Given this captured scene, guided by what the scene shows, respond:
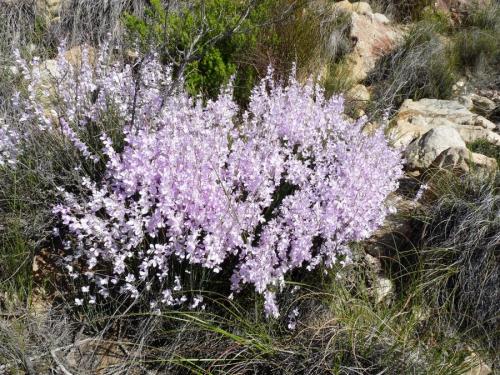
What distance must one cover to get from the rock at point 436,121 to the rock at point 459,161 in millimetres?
455

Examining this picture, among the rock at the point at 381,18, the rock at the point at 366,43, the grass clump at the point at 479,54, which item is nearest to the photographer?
the rock at the point at 366,43

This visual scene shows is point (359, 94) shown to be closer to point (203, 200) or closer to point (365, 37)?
point (365, 37)

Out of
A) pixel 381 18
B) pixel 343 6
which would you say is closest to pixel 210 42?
pixel 343 6

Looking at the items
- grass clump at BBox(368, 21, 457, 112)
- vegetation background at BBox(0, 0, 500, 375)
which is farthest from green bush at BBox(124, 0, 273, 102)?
grass clump at BBox(368, 21, 457, 112)

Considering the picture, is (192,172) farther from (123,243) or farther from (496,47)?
(496,47)

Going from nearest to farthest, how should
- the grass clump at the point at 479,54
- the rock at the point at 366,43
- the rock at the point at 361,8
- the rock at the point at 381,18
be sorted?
the rock at the point at 366,43
the grass clump at the point at 479,54
the rock at the point at 361,8
the rock at the point at 381,18

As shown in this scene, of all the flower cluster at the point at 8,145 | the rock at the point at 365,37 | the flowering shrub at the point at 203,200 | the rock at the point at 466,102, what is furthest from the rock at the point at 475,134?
the flower cluster at the point at 8,145

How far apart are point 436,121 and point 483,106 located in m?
1.03

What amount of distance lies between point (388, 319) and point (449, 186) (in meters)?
1.16

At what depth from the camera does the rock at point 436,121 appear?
430cm

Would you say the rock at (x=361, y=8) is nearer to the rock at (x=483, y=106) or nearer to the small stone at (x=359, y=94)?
the small stone at (x=359, y=94)

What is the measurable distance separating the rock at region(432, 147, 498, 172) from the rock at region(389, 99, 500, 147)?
45cm

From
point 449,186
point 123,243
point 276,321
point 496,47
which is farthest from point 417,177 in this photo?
point 496,47

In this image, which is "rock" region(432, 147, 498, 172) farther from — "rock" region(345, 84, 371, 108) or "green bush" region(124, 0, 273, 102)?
"green bush" region(124, 0, 273, 102)
